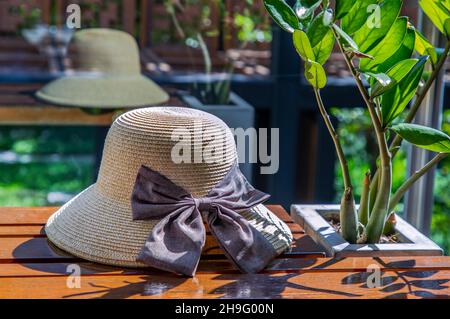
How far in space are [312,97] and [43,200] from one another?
0.89 meters

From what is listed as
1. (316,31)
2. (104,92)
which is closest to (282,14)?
(316,31)

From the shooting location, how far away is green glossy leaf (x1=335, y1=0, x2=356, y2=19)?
3.35 feet

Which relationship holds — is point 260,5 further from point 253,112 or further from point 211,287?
point 211,287

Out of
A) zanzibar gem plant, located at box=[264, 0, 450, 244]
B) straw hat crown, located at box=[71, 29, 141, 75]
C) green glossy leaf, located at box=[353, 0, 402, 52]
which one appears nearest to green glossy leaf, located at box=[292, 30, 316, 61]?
zanzibar gem plant, located at box=[264, 0, 450, 244]

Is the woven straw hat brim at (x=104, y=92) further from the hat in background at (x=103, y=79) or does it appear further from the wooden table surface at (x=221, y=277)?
the wooden table surface at (x=221, y=277)

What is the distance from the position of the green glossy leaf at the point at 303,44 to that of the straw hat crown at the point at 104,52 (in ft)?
4.42

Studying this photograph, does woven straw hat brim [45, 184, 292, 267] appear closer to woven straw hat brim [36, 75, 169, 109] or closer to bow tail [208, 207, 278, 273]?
bow tail [208, 207, 278, 273]

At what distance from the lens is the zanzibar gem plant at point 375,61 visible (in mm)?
1024

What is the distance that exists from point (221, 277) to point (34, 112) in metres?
1.45

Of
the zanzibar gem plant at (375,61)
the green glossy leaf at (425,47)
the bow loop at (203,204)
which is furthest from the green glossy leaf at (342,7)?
the bow loop at (203,204)

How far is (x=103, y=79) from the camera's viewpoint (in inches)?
89.9

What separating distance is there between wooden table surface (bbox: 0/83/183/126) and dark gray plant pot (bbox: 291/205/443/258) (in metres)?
1.04

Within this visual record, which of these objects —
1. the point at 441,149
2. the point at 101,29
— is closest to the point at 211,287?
the point at 441,149

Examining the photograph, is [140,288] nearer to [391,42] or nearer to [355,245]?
[355,245]
